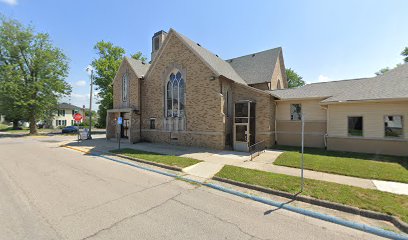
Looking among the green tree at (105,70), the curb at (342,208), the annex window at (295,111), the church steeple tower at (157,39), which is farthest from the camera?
the green tree at (105,70)

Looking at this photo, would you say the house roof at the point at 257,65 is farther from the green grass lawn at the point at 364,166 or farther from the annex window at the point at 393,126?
the green grass lawn at the point at 364,166

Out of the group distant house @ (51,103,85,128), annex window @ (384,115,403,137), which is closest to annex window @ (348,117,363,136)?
annex window @ (384,115,403,137)

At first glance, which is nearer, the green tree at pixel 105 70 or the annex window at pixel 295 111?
the annex window at pixel 295 111

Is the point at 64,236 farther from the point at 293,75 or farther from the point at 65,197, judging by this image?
the point at 293,75

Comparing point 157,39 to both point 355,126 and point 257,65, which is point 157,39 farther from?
point 355,126

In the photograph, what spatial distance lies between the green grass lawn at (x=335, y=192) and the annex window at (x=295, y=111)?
10.5m

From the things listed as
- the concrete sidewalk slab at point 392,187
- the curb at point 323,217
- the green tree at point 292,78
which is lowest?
the curb at point 323,217

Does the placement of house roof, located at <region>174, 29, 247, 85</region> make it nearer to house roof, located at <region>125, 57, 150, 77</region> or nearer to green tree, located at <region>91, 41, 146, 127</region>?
house roof, located at <region>125, 57, 150, 77</region>

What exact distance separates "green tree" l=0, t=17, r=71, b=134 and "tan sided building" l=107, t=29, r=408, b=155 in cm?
2081

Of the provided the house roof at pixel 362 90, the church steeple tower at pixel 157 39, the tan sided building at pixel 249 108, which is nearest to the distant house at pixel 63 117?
the church steeple tower at pixel 157 39

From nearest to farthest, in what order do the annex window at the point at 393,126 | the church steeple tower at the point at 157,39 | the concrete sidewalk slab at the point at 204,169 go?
1. the concrete sidewalk slab at the point at 204,169
2. the annex window at the point at 393,126
3. the church steeple tower at the point at 157,39

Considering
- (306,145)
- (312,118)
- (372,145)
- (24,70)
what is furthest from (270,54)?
(24,70)

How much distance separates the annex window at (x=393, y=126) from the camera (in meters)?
12.5

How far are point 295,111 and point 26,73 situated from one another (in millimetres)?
40088
